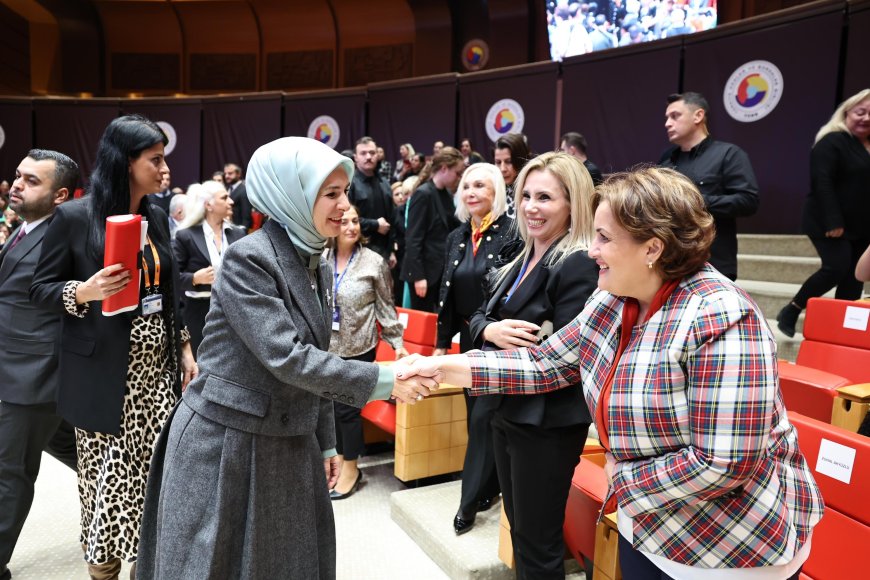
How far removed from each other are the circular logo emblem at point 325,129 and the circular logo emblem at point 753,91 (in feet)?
20.6

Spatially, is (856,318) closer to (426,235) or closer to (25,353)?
(426,235)

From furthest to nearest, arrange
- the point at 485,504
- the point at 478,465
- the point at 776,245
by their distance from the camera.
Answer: the point at 776,245, the point at 485,504, the point at 478,465

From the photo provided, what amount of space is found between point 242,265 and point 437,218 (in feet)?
9.66

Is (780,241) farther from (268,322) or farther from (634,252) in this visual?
(268,322)

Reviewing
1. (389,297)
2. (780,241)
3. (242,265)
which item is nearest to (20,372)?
(242,265)

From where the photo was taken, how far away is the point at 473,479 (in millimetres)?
2727

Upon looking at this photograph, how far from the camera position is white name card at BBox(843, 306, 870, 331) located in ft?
8.91

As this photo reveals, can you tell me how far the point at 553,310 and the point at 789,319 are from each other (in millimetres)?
2839

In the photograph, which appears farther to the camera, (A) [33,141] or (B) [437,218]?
(A) [33,141]

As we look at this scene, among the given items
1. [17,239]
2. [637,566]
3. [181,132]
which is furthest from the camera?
[181,132]

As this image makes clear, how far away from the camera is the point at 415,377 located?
1616 mm

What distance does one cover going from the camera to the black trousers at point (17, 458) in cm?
228

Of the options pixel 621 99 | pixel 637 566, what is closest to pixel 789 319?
pixel 637 566

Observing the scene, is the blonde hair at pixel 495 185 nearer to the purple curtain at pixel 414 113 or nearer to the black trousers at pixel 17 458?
the black trousers at pixel 17 458
